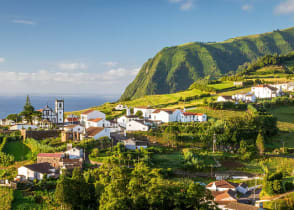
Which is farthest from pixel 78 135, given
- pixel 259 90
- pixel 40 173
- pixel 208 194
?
pixel 259 90

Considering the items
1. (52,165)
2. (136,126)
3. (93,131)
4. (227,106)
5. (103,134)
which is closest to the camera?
(52,165)

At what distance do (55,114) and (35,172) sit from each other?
30.3 meters

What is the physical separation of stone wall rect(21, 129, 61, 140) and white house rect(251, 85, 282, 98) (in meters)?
48.1

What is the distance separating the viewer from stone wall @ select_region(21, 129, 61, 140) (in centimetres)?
4806

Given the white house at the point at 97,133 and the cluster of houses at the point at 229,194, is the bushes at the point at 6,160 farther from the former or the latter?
the cluster of houses at the point at 229,194

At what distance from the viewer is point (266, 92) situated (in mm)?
71875

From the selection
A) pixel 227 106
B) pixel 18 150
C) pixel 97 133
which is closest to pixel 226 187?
pixel 97 133

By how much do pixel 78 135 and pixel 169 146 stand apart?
1353 centimetres

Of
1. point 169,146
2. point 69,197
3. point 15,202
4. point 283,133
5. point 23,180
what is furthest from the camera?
point 283,133

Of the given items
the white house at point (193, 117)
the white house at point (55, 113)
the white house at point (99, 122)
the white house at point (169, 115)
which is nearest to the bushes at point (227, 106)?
the white house at point (193, 117)

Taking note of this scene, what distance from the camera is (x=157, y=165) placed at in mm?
35469

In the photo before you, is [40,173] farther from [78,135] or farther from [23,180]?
[78,135]

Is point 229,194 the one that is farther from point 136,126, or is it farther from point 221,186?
point 136,126

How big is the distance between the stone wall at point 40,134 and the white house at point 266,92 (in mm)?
48149
